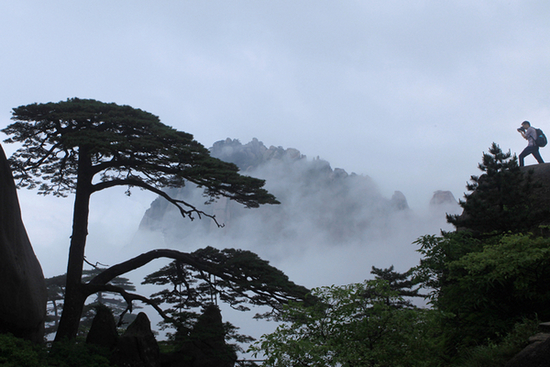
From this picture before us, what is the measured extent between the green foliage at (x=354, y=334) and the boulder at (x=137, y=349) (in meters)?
5.87

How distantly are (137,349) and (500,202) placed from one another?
10.9 meters

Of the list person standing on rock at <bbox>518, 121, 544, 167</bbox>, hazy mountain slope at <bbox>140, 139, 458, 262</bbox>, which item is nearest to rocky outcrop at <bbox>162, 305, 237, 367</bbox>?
person standing on rock at <bbox>518, 121, 544, 167</bbox>

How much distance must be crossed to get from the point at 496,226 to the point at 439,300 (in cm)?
467

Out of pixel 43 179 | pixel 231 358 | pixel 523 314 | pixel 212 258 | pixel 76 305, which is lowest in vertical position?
pixel 231 358

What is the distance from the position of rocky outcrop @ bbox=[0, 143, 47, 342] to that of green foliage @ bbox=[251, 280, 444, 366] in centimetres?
645

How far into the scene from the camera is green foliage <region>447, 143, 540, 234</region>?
9.70 metres

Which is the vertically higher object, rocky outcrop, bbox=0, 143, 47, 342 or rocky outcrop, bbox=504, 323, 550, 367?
rocky outcrop, bbox=0, 143, 47, 342

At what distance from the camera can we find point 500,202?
402 inches

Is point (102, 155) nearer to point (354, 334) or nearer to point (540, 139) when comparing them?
point (354, 334)

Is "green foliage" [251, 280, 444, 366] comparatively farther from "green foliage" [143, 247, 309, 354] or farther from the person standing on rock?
the person standing on rock

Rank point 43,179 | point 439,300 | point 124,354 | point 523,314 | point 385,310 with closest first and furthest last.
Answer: point 385,310 < point 523,314 < point 439,300 < point 124,354 < point 43,179

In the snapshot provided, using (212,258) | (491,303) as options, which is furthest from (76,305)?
(491,303)

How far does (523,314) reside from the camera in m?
5.48

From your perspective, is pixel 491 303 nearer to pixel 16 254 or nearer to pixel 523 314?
pixel 523 314
